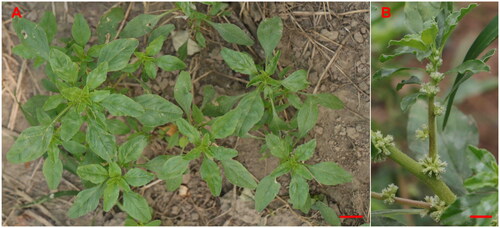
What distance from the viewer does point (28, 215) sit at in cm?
186

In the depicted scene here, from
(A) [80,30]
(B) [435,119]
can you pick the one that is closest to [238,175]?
(B) [435,119]

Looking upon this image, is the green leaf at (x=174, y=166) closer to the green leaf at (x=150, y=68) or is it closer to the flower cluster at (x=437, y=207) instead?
the green leaf at (x=150, y=68)

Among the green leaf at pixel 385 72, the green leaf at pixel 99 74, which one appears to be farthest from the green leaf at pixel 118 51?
the green leaf at pixel 385 72

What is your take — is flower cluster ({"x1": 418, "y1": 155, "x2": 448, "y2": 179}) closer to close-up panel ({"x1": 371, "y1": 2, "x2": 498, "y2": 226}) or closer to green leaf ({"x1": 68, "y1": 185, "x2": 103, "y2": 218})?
close-up panel ({"x1": 371, "y1": 2, "x2": 498, "y2": 226})

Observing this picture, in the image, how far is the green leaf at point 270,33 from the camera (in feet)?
5.03

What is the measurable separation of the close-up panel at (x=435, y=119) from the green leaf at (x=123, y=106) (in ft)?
1.84

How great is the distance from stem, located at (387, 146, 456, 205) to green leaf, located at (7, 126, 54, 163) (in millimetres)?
833

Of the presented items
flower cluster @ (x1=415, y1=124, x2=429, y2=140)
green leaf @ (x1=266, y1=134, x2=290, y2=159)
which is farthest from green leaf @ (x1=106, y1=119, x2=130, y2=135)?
flower cluster @ (x1=415, y1=124, x2=429, y2=140)

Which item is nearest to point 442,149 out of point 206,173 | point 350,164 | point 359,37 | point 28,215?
point 350,164

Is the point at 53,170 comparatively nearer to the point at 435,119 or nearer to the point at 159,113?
the point at 159,113

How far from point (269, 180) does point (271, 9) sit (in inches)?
20.8

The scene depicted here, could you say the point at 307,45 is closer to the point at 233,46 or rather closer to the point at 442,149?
the point at 233,46

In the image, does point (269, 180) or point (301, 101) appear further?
point (301, 101)

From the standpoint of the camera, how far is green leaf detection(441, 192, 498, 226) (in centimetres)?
111
